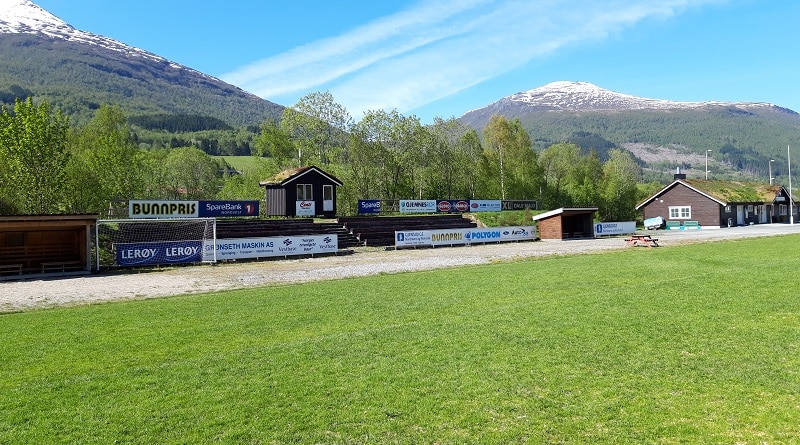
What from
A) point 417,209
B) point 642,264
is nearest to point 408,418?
point 642,264

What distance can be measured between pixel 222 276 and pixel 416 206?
95.2 feet

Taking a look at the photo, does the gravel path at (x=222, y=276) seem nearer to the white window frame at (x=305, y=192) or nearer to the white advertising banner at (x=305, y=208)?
the white advertising banner at (x=305, y=208)

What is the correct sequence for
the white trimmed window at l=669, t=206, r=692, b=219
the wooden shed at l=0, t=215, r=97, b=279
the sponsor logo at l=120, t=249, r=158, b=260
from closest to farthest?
the wooden shed at l=0, t=215, r=97, b=279, the sponsor logo at l=120, t=249, r=158, b=260, the white trimmed window at l=669, t=206, r=692, b=219

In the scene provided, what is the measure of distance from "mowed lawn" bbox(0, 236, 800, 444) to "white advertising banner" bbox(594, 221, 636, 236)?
107ft

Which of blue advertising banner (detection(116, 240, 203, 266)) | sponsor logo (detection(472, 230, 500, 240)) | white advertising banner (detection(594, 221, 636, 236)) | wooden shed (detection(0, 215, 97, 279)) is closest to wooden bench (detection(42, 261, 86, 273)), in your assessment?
wooden shed (detection(0, 215, 97, 279))

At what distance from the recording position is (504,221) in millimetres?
51469

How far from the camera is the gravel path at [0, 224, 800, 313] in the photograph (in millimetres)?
17703

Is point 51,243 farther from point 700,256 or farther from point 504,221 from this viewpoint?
point 504,221

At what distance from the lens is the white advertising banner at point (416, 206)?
162 ft

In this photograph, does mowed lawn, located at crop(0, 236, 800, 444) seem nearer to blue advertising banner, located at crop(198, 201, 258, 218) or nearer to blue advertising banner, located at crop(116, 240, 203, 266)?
blue advertising banner, located at crop(116, 240, 203, 266)

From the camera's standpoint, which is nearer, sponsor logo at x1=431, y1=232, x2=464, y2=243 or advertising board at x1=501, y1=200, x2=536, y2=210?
sponsor logo at x1=431, y1=232, x2=464, y2=243

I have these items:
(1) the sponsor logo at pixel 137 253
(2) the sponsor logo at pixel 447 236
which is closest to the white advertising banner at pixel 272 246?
(1) the sponsor logo at pixel 137 253

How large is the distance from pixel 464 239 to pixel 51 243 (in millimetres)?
25810

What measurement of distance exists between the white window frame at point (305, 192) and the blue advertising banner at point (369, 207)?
6.09 meters
